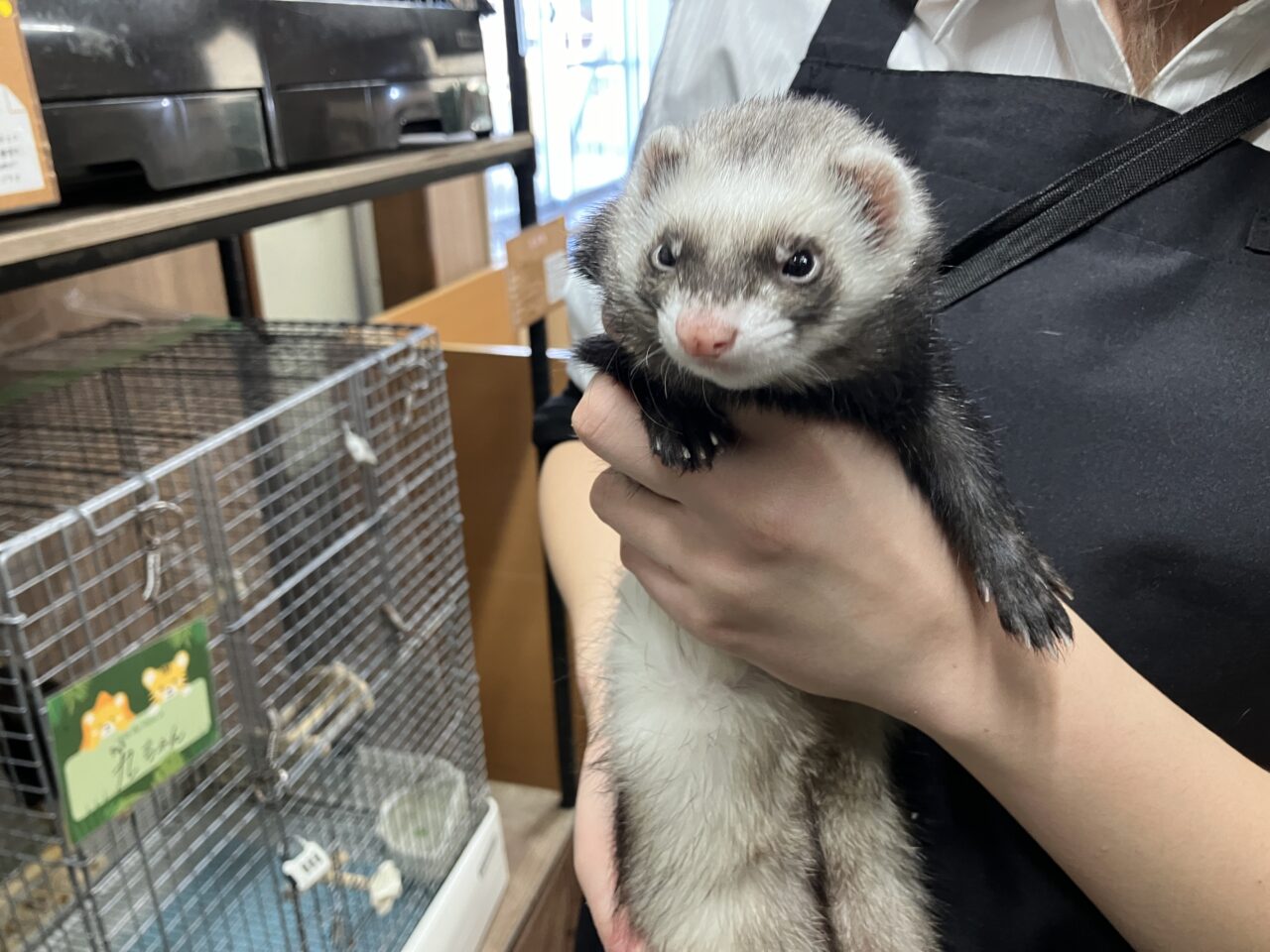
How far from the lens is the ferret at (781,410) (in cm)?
57

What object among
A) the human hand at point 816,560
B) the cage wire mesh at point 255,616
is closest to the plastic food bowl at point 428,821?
the cage wire mesh at point 255,616

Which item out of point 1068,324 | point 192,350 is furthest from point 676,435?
point 192,350

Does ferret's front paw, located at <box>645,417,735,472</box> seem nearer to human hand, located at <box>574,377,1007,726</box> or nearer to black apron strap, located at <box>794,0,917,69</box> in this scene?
human hand, located at <box>574,377,1007,726</box>

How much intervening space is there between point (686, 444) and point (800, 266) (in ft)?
0.40

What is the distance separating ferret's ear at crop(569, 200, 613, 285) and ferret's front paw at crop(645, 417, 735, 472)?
14cm

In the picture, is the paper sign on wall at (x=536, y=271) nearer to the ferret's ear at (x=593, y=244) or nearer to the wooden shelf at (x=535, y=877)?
the ferret's ear at (x=593, y=244)

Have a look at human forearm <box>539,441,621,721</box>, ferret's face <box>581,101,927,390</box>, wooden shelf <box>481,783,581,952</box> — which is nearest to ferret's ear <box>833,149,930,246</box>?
ferret's face <box>581,101,927,390</box>

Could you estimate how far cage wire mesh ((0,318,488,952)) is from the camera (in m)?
0.94

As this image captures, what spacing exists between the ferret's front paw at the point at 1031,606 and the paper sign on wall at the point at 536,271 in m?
0.80

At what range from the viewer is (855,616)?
0.56 meters

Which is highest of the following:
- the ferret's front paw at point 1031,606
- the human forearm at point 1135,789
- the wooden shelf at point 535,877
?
the ferret's front paw at point 1031,606

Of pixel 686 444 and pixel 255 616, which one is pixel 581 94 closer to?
pixel 255 616

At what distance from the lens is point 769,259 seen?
22.3 inches

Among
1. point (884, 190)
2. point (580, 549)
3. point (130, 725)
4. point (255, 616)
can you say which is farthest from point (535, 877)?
point (884, 190)
